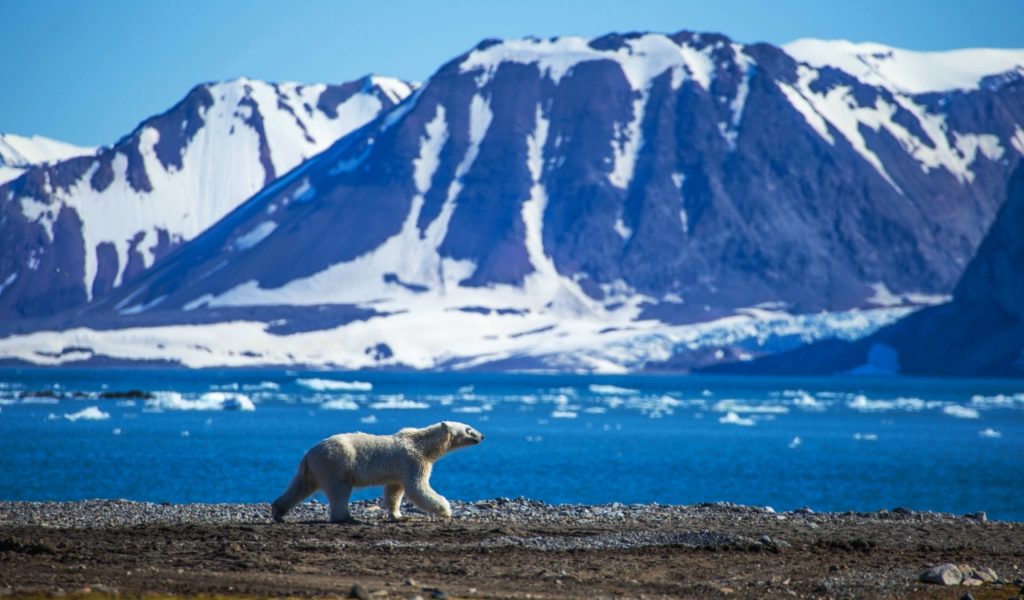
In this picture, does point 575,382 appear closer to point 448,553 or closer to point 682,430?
point 682,430

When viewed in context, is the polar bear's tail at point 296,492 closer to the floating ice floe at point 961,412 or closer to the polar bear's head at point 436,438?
the polar bear's head at point 436,438

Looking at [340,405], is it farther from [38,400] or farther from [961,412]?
[961,412]

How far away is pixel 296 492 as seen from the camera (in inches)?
899

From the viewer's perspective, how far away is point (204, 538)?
20.4 metres

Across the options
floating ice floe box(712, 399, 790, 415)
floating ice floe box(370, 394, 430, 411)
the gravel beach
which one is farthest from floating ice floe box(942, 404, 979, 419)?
the gravel beach

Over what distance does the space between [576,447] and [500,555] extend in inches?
1794

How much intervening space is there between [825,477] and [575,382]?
11978 centimetres

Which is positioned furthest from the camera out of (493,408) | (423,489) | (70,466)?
(493,408)

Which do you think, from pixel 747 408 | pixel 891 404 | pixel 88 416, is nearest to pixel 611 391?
pixel 747 408

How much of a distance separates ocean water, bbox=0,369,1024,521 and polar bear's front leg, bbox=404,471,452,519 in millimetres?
13021

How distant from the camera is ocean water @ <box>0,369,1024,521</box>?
4359 centimetres

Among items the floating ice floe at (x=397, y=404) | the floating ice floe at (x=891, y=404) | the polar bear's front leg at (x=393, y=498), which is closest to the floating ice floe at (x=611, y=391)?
the floating ice floe at (x=891, y=404)

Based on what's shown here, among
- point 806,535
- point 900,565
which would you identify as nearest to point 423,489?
point 806,535

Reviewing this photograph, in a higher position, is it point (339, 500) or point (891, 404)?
point (339, 500)
